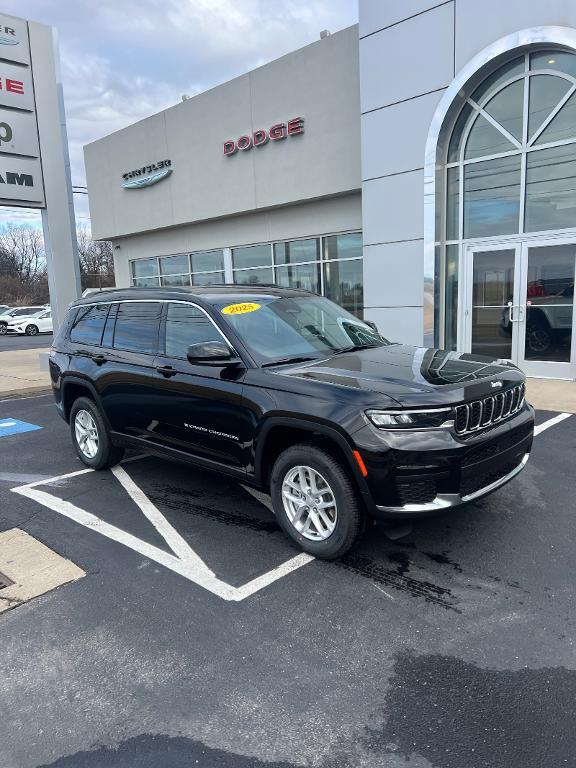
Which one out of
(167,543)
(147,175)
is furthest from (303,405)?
(147,175)

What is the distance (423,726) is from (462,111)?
1045cm

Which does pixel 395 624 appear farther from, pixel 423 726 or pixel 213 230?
pixel 213 230

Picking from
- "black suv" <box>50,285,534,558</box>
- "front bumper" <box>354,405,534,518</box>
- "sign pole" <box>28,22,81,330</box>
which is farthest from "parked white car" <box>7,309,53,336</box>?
"front bumper" <box>354,405,534,518</box>

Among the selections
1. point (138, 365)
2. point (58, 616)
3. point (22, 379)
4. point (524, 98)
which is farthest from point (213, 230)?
point (58, 616)

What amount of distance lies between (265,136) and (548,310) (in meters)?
8.23

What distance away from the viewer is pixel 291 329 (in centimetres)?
453

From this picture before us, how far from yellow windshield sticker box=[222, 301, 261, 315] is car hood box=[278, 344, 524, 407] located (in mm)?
778

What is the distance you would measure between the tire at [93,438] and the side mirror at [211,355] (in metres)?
1.96

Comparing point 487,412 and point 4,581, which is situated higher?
point 487,412

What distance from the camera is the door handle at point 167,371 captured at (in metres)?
4.58

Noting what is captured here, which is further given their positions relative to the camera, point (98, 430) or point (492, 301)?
point (492, 301)

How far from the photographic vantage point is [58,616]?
325 cm

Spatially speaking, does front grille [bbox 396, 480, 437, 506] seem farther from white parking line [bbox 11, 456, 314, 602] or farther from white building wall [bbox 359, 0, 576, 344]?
white building wall [bbox 359, 0, 576, 344]

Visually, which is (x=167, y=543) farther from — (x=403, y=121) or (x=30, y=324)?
(x=30, y=324)
